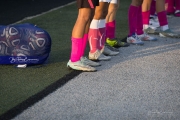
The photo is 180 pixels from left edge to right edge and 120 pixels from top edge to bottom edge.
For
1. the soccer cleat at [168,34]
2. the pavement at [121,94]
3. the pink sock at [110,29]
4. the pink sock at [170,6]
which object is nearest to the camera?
the pavement at [121,94]

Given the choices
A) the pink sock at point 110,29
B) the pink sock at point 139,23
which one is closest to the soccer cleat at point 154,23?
the pink sock at point 139,23

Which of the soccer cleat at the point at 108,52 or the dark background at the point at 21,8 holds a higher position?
the soccer cleat at the point at 108,52

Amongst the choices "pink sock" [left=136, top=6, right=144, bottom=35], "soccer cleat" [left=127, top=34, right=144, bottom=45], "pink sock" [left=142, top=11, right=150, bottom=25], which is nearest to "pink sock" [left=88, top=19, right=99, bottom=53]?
"soccer cleat" [left=127, top=34, right=144, bottom=45]

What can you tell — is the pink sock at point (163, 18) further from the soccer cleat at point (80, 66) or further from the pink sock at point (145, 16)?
the soccer cleat at point (80, 66)

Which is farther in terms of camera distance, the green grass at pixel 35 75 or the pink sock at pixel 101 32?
the pink sock at pixel 101 32

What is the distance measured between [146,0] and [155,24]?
4.51 ft

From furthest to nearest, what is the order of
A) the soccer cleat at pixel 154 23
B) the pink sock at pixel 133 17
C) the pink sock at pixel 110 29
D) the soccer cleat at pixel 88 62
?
the soccer cleat at pixel 154 23 < the pink sock at pixel 133 17 < the pink sock at pixel 110 29 < the soccer cleat at pixel 88 62

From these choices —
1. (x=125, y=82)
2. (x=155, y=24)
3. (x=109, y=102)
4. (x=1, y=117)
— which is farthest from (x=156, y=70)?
(x=155, y=24)

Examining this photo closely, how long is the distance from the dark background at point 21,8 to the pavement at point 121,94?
13.0ft

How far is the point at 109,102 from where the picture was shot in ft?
→ 18.0

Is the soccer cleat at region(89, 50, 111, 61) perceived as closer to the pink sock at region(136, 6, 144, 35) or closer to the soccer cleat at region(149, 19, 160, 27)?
the pink sock at region(136, 6, 144, 35)

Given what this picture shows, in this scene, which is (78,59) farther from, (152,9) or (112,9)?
(152,9)

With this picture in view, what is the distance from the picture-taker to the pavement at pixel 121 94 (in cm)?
511

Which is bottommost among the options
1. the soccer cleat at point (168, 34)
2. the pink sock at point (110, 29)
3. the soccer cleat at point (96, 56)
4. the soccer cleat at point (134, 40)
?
the soccer cleat at point (168, 34)
